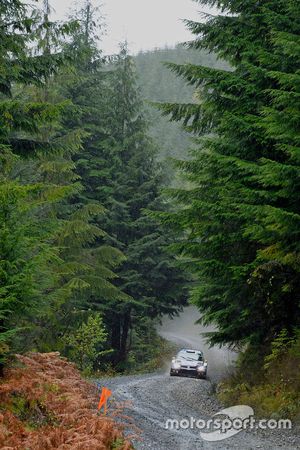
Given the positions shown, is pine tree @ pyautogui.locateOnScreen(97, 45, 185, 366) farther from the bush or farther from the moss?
the moss

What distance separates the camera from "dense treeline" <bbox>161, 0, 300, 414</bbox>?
12422 mm

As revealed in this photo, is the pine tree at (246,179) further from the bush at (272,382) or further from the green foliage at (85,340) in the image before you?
the green foliage at (85,340)

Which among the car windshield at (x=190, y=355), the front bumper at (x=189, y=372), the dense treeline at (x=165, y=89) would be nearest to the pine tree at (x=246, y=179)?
the front bumper at (x=189, y=372)

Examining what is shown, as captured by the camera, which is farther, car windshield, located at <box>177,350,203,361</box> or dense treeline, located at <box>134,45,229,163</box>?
dense treeline, located at <box>134,45,229,163</box>

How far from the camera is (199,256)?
16.2 meters

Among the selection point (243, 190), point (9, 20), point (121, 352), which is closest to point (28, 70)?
point (9, 20)

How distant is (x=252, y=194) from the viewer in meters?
13.1

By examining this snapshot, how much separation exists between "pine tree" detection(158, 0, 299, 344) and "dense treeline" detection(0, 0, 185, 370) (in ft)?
9.16

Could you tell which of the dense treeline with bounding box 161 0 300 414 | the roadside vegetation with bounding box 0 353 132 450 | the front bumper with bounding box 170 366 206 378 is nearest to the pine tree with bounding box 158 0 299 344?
the dense treeline with bounding box 161 0 300 414

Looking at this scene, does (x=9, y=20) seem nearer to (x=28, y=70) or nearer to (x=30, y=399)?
(x=28, y=70)

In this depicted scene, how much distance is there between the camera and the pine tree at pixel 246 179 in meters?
12.7

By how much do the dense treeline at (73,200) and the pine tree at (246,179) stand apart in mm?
2793

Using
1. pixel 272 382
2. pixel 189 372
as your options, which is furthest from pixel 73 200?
pixel 272 382

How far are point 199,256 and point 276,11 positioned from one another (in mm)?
7711
